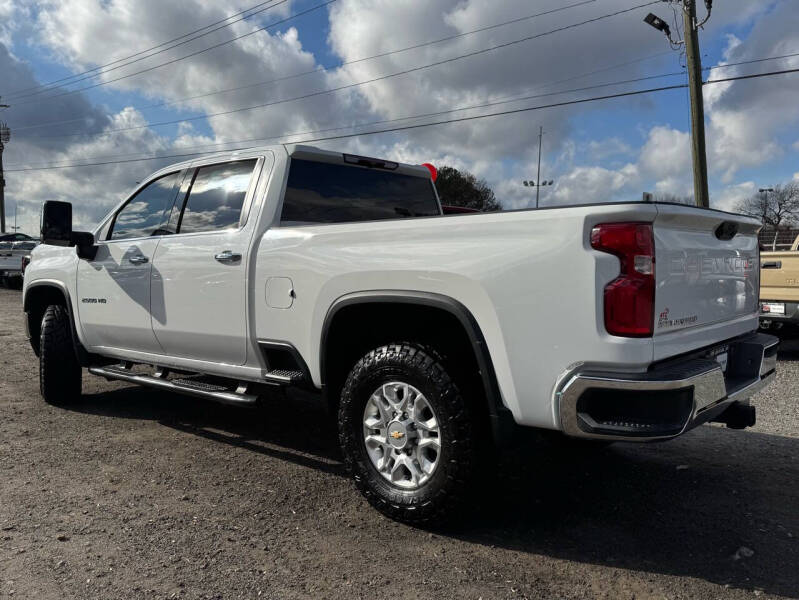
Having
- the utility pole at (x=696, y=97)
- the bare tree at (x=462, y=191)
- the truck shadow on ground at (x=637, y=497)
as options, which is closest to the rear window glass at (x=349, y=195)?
the truck shadow on ground at (x=637, y=497)

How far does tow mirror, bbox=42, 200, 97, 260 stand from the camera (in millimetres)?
4871

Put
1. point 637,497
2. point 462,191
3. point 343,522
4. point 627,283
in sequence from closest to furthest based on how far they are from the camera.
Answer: point 627,283 → point 343,522 → point 637,497 → point 462,191

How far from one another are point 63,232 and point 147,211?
65cm

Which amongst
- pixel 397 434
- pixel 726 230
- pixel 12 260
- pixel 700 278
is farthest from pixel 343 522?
pixel 12 260

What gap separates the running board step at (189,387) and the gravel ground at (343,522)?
1.43ft

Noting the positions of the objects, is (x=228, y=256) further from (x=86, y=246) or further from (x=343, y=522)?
(x=86, y=246)

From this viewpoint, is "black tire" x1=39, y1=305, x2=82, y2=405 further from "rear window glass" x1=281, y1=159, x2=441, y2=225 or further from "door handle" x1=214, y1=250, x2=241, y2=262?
"rear window glass" x1=281, y1=159, x2=441, y2=225

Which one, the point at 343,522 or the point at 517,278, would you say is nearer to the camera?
the point at 517,278

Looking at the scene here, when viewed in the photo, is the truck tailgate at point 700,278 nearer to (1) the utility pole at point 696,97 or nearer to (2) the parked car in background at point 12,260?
(1) the utility pole at point 696,97

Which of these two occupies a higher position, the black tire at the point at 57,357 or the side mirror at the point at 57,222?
the side mirror at the point at 57,222

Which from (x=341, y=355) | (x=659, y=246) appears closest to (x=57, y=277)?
(x=341, y=355)

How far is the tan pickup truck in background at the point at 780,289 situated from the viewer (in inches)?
327

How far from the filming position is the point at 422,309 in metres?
3.27

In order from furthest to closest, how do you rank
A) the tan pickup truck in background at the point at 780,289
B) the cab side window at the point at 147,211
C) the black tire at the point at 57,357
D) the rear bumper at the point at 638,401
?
the tan pickup truck in background at the point at 780,289, the black tire at the point at 57,357, the cab side window at the point at 147,211, the rear bumper at the point at 638,401
